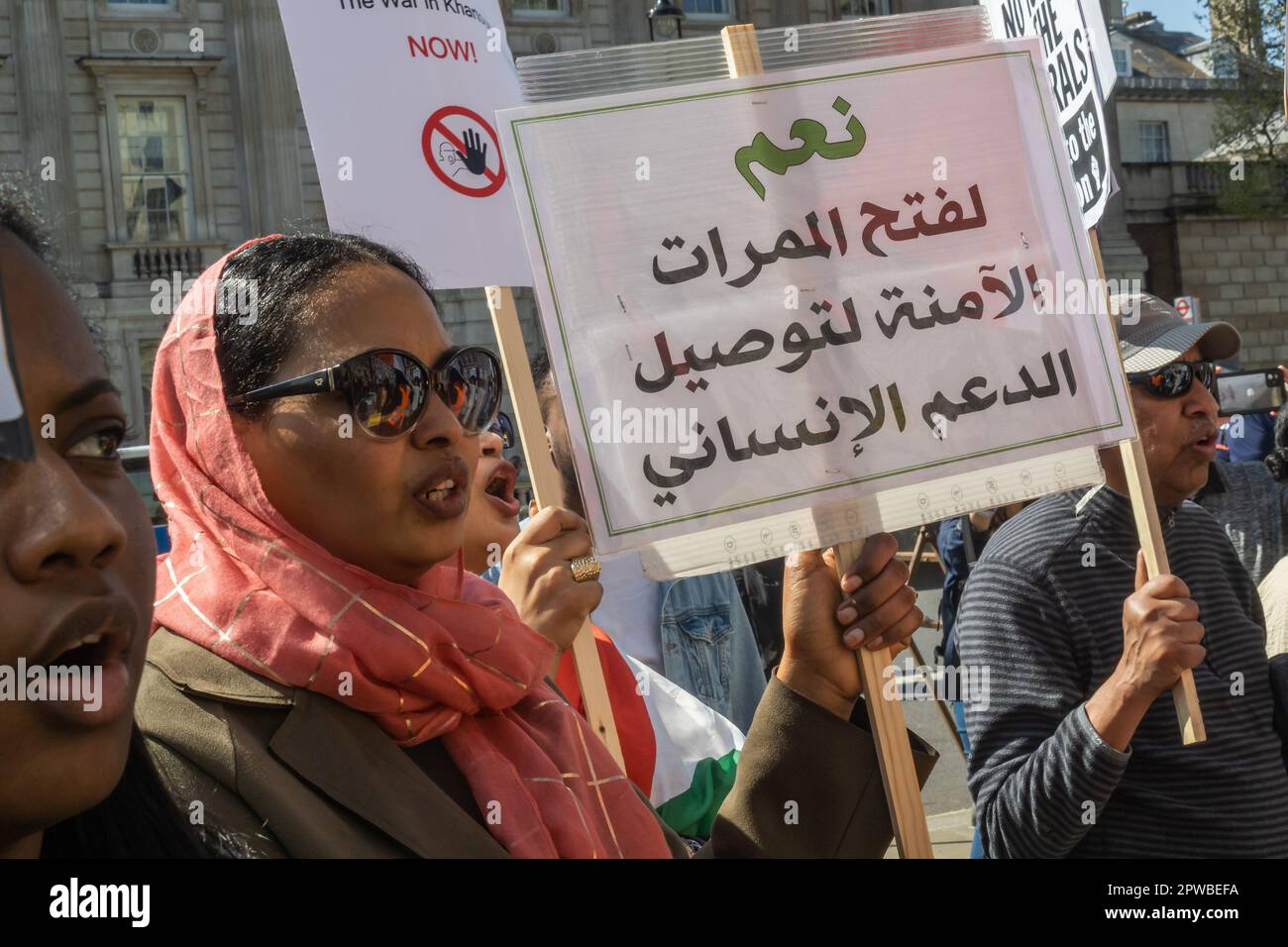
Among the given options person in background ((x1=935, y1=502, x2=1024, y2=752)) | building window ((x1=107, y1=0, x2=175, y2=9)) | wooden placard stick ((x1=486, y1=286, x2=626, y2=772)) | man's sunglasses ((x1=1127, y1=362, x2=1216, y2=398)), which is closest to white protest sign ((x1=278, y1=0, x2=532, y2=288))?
wooden placard stick ((x1=486, y1=286, x2=626, y2=772))

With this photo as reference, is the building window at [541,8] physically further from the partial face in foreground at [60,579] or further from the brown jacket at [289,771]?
the partial face in foreground at [60,579]

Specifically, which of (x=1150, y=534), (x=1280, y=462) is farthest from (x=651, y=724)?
(x=1280, y=462)

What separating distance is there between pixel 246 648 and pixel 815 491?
997 millimetres

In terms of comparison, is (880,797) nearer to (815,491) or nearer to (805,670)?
(805,670)

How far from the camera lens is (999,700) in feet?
9.53

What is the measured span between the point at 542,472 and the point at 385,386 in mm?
738

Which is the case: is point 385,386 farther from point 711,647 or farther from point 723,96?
point 711,647

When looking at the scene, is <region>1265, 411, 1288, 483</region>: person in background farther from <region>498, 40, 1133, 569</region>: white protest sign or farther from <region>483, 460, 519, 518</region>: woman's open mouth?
<region>483, 460, 519, 518</region>: woman's open mouth

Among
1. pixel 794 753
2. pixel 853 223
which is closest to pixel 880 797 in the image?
pixel 794 753

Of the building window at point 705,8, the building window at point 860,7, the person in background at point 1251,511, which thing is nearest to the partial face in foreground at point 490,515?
the person in background at point 1251,511

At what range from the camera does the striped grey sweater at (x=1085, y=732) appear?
9.16 feet

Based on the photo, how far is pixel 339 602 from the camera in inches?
74.7

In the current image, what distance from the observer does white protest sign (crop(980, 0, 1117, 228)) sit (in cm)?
353

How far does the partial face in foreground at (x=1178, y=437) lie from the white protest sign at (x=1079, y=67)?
1.55 ft
